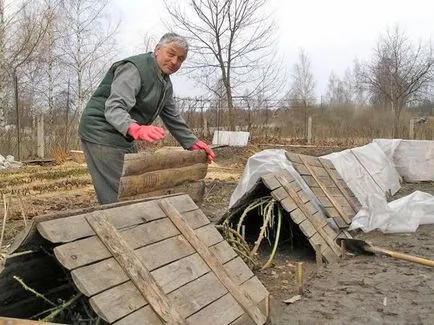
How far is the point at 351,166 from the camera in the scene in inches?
323

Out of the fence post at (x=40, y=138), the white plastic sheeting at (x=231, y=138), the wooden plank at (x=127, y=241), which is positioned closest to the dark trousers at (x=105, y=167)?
the wooden plank at (x=127, y=241)

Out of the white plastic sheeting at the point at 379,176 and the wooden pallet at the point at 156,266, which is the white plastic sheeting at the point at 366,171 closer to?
the white plastic sheeting at the point at 379,176

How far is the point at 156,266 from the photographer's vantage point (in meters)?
2.54

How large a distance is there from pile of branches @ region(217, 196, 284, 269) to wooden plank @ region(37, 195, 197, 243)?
113 centimetres

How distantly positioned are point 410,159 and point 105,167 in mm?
9600

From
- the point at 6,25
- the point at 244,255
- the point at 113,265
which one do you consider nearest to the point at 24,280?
the point at 113,265

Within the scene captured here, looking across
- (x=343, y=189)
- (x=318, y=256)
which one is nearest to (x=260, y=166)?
(x=318, y=256)

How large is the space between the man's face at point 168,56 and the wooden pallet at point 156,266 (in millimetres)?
887

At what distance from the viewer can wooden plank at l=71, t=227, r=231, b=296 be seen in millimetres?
2182

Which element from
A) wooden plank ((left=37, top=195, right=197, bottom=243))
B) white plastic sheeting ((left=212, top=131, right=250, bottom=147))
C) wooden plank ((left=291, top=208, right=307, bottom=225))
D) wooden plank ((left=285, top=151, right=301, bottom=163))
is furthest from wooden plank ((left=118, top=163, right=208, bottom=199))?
white plastic sheeting ((left=212, top=131, right=250, bottom=147))

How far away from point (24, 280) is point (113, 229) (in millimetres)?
502

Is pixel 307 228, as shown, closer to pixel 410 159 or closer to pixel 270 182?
pixel 270 182

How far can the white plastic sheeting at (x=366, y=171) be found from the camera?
780 centimetres

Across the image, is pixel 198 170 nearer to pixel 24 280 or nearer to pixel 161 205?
pixel 161 205
